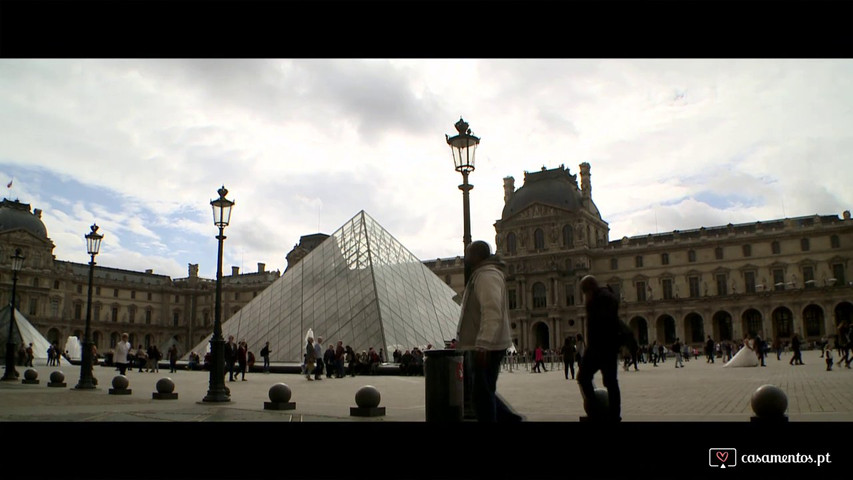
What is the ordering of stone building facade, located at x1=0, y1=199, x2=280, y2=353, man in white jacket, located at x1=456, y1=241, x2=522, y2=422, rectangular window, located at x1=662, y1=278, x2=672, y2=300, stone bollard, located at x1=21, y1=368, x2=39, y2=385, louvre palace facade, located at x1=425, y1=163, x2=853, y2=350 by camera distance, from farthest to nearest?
1. stone building facade, located at x1=0, y1=199, x2=280, y2=353
2. rectangular window, located at x1=662, y1=278, x2=672, y2=300
3. louvre palace facade, located at x1=425, y1=163, x2=853, y2=350
4. stone bollard, located at x1=21, y1=368, x2=39, y2=385
5. man in white jacket, located at x1=456, y1=241, x2=522, y2=422

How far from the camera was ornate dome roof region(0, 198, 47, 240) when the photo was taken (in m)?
56.8

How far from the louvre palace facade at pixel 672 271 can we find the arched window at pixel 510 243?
13 centimetres

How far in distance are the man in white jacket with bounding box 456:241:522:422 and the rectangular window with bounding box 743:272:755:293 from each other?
5371cm

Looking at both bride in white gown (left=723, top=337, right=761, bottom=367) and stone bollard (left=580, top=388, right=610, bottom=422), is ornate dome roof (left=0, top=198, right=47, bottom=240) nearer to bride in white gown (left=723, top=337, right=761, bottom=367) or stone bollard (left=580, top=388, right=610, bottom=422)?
bride in white gown (left=723, top=337, right=761, bottom=367)

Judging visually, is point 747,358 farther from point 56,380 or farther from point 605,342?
point 56,380

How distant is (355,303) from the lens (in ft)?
80.2

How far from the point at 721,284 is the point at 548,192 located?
57.3ft

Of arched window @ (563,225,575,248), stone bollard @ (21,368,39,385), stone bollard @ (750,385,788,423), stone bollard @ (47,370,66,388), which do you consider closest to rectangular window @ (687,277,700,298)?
arched window @ (563,225,575,248)

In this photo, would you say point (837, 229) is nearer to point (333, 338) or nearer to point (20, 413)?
point (333, 338)

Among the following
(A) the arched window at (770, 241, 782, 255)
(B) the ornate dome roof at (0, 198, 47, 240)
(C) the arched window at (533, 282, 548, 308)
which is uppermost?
(B) the ornate dome roof at (0, 198, 47, 240)

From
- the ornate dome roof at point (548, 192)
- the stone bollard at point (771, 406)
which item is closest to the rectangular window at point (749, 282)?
the ornate dome roof at point (548, 192)
